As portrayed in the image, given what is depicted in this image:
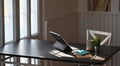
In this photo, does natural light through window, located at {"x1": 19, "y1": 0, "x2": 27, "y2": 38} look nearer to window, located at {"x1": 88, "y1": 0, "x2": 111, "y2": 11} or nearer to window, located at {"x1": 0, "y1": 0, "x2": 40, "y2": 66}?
window, located at {"x1": 0, "y1": 0, "x2": 40, "y2": 66}

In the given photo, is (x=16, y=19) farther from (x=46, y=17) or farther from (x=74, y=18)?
(x=74, y=18)

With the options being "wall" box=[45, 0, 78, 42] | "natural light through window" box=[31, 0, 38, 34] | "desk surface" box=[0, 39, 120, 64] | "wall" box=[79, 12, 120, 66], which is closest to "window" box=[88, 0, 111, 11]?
"wall" box=[79, 12, 120, 66]

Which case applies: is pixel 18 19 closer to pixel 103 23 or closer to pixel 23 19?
pixel 23 19

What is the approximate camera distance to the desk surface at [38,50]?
2838 millimetres

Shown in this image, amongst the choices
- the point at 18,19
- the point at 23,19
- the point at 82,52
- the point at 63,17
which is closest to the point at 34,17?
the point at 23,19

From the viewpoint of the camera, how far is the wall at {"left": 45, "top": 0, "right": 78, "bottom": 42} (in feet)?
14.8

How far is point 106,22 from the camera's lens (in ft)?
18.1

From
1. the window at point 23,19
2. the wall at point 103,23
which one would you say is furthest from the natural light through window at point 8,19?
the wall at point 103,23

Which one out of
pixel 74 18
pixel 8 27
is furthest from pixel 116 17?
pixel 8 27

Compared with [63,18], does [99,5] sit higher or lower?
higher

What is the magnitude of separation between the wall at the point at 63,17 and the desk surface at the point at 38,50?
0.93m

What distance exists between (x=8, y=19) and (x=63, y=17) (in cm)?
160

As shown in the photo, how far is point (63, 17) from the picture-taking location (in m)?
5.00

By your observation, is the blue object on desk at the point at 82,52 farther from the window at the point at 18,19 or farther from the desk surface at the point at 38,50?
the window at the point at 18,19
